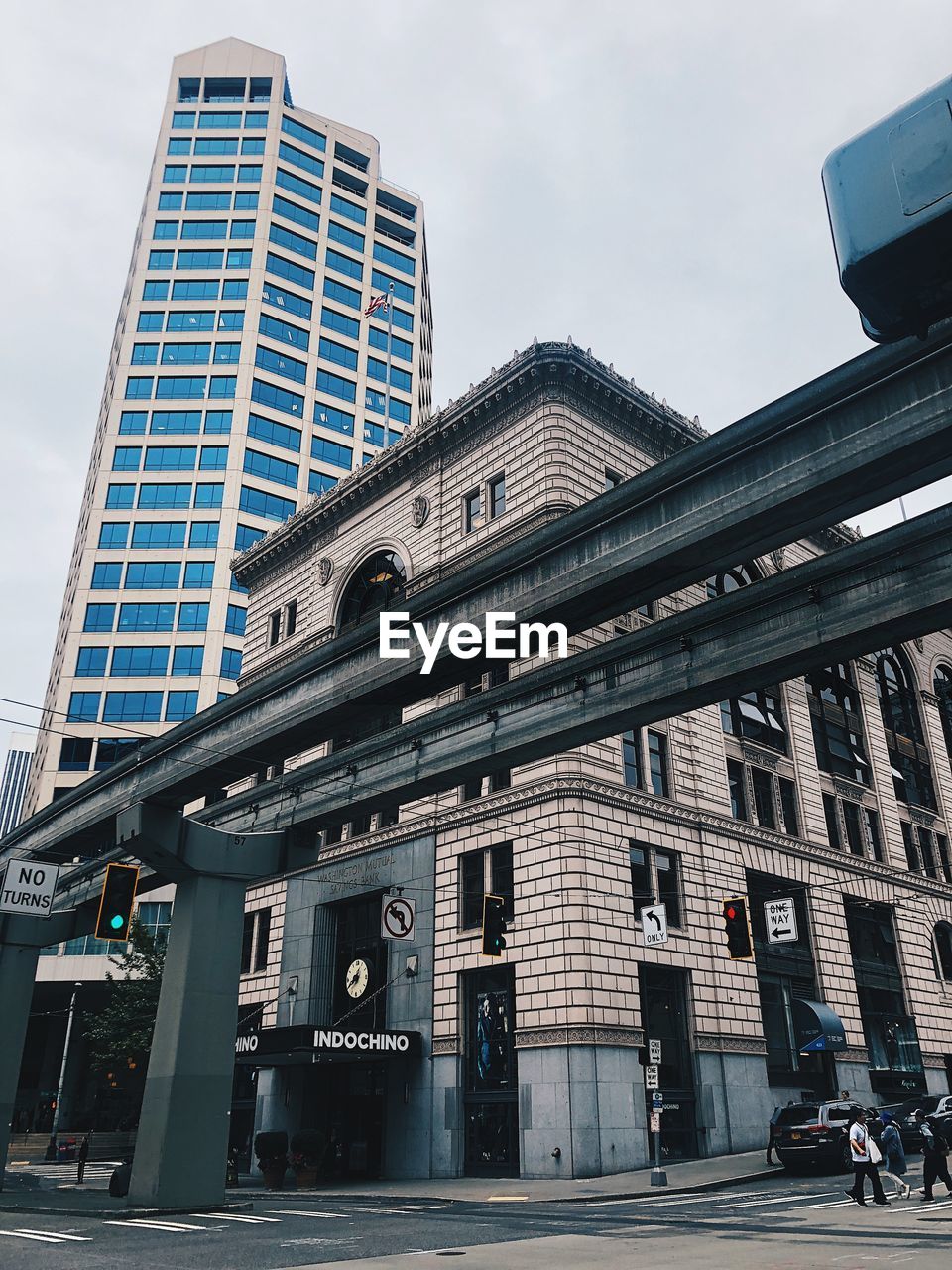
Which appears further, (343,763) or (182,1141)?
(343,763)

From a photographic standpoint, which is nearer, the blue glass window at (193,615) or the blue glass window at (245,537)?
the blue glass window at (193,615)

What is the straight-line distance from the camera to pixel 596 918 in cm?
3055

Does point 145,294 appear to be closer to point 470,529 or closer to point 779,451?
point 470,529

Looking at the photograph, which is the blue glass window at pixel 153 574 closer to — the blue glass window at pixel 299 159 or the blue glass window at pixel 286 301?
the blue glass window at pixel 286 301

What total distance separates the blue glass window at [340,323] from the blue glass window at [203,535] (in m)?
25.7

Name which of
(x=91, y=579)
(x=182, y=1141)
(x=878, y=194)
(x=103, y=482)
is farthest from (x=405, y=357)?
(x=878, y=194)

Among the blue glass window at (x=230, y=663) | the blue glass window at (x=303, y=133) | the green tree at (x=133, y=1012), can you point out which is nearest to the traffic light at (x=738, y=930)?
the green tree at (x=133, y=1012)

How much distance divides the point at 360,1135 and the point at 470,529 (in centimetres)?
2282

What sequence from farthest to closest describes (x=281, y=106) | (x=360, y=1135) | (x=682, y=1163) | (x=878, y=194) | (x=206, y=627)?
(x=281, y=106) → (x=206, y=627) → (x=360, y=1135) → (x=682, y=1163) → (x=878, y=194)

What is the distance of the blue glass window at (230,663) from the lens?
7494cm

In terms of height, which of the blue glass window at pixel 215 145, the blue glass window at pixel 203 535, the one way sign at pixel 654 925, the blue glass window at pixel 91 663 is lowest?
the one way sign at pixel 654 925

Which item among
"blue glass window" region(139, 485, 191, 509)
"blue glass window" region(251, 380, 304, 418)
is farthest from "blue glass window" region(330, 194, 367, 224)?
"blue glass window" region(139, 485, 191, 509)

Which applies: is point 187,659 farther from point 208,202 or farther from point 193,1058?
point 193,1058

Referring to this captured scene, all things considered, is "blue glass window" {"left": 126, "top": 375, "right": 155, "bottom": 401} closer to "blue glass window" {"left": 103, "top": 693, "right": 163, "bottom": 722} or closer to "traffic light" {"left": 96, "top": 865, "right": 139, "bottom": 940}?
"blue glass window" {"left": 103, "top": 693, "right": 163, "bottom": 722}
